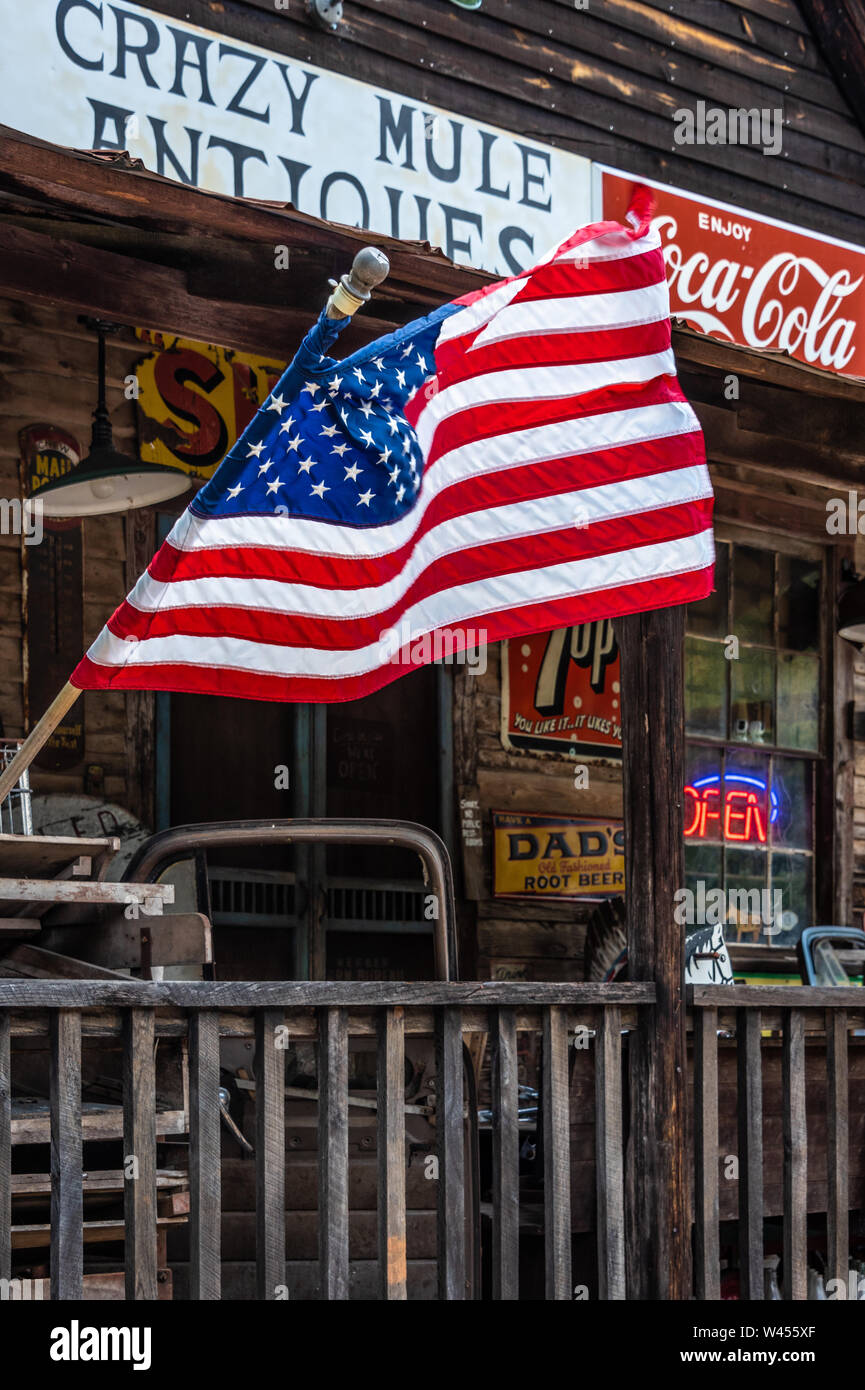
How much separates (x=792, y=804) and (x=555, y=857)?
190 centimetres

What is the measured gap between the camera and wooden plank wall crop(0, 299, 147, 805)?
6.89 m

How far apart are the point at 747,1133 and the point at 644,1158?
43 cm

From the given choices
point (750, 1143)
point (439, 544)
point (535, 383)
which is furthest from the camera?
point (750, 1143)

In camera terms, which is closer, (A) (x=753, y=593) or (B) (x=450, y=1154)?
(B) (x=450, y=1154)

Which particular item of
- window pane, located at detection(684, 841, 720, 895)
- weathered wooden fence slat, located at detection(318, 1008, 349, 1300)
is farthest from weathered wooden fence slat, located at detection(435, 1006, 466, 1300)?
window pane, located at detection(684, 841, 720, 895)

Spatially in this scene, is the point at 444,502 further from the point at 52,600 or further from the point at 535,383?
the point at 52,600

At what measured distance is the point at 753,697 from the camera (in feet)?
30.9

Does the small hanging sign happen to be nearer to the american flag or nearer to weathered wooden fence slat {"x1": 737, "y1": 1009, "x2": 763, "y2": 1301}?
the american flag

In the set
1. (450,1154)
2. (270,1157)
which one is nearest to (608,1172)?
(450,1154)

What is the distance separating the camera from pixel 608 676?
8.75 metres

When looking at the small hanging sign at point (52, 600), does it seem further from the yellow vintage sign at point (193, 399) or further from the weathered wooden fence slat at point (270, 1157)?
the weathered wooden fence slat at point (270, 1157)

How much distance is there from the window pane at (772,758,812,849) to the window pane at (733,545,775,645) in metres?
0.77
